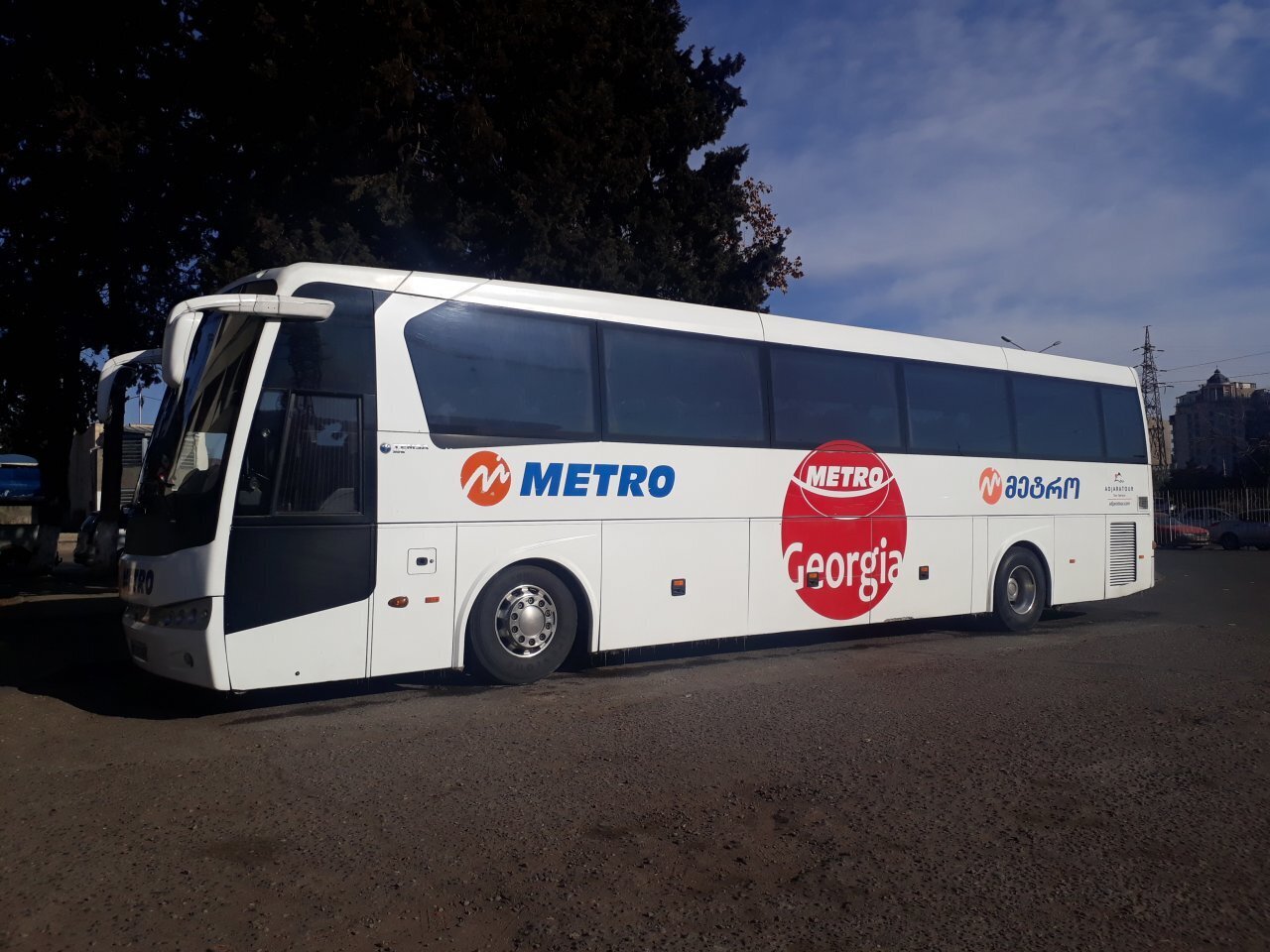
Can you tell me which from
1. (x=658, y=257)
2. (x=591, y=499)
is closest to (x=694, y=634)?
(x=591, y=499)

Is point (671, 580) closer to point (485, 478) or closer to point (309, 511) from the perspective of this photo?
point (485, 478)

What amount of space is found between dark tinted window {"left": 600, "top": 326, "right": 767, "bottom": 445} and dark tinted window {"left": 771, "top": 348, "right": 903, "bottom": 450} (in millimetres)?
315

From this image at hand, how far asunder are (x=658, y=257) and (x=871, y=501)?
22.9ft

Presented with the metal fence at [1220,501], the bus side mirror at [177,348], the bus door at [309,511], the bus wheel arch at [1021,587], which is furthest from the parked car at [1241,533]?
the bus side mirror at [177,348]

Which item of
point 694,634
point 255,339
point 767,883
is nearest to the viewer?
point 767,883

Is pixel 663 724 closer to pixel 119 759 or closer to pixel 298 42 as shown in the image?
pixel 119 759

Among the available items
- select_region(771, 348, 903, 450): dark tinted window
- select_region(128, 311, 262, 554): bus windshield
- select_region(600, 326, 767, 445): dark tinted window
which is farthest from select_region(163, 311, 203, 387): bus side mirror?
select_region(771, 348, 903, 450): dark tinted window

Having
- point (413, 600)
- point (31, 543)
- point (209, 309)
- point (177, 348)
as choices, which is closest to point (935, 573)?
point (413, 600)

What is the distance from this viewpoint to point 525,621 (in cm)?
809

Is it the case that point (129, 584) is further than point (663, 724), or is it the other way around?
point (129, 584)

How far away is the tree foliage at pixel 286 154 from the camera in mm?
12148

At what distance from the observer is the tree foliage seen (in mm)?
12148

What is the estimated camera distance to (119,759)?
231 inches

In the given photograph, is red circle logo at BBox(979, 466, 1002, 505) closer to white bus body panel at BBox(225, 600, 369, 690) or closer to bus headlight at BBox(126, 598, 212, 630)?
white bus body panel at BBox(225, 600, 369, 690)
